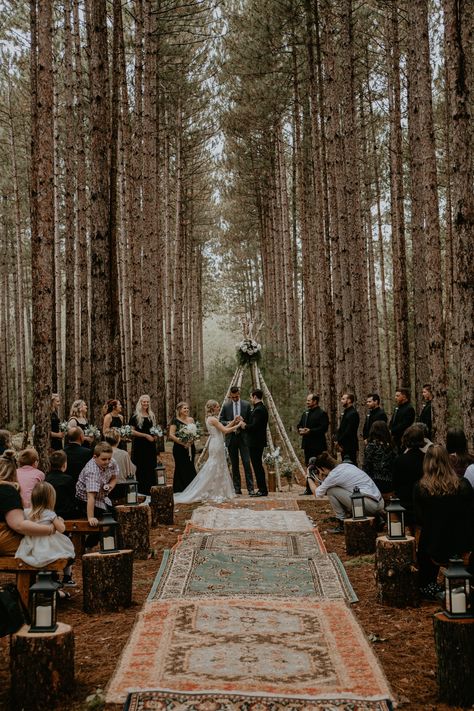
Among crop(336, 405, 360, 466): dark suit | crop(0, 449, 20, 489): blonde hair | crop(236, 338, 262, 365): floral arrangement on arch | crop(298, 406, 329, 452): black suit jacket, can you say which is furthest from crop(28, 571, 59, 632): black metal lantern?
crop(236, 338, 262, 365): floral arrangement on arch

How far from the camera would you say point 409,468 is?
6.88m

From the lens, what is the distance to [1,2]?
20.3 m

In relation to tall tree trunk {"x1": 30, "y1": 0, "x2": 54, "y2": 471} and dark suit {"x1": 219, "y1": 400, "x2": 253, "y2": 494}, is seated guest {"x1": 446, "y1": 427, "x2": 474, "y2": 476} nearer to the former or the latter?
tall tree trunk {"x1": 30, "y1": 0, "x2": 54, "y2": 471}

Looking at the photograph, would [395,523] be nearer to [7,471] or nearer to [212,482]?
[7,471]

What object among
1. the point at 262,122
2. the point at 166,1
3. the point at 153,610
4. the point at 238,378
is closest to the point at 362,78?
the point at 262,122

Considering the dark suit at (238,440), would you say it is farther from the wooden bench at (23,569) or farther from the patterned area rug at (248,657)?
the wooden bench at (23,569)

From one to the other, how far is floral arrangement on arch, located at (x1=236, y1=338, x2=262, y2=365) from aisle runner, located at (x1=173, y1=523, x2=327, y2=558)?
11426 millimetres

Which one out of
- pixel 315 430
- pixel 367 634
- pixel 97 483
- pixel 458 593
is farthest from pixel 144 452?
pixel 458 593

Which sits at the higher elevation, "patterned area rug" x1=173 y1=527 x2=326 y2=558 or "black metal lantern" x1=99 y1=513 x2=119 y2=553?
"black metal lantern" x1=99 y1=513 x2=119 y2=553

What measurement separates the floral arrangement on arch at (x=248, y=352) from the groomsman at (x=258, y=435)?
828 cm

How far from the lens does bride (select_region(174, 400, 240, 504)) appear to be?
446 inches

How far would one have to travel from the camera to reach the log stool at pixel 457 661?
3996 millimetres

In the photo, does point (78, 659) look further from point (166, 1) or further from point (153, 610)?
point (166, 1)

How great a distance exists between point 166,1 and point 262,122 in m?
6.54
